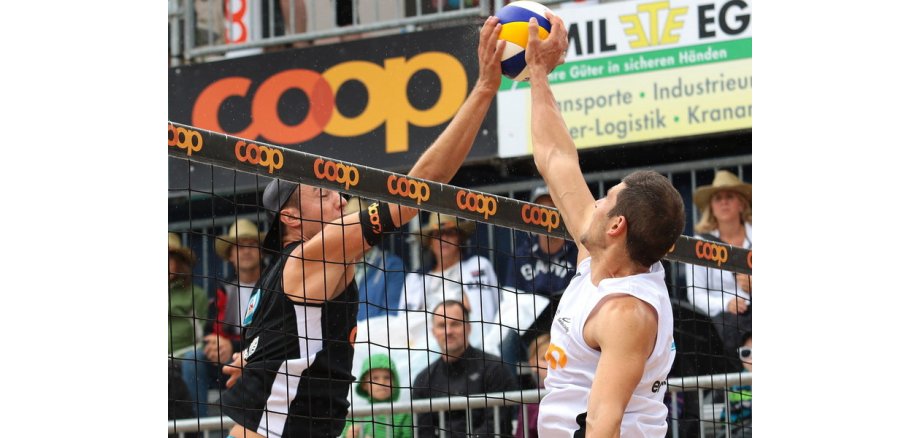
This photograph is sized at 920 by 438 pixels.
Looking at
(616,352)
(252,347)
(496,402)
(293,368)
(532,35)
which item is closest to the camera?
(616,352)

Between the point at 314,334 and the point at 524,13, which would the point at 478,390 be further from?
the point at 524,13

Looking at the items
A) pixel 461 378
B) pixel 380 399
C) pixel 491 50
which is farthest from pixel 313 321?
pixel 380 399

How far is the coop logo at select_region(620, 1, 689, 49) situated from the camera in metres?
9.04

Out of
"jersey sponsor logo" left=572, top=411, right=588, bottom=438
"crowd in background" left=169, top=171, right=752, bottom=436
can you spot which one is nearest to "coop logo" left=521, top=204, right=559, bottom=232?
"jersey sponsor logo" left=572, top=411, right=588, bottom=438

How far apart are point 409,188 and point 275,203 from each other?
881 millimetres

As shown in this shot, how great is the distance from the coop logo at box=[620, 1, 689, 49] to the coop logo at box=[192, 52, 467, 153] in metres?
1.36

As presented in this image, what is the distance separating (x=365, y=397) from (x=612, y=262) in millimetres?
4157

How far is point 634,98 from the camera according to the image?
9.09 metres

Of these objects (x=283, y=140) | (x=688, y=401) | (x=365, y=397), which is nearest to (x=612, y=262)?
(x=688, y=401)

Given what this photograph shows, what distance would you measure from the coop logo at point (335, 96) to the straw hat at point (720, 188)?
212cm

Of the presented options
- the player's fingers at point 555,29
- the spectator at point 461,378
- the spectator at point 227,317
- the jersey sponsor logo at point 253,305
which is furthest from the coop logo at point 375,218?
the spectator at point 227,317

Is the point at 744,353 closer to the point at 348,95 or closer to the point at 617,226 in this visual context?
the point at 617,226

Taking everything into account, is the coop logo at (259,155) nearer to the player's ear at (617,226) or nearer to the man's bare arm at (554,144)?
the man's bare arm at (554,144)

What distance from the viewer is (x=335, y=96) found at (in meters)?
10.2
